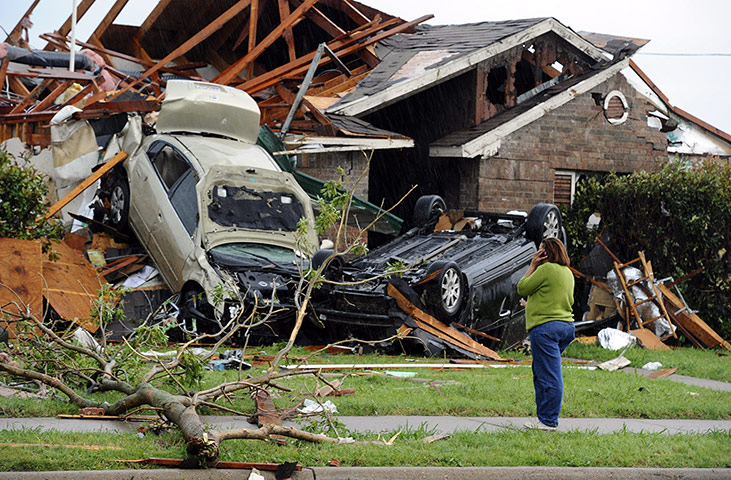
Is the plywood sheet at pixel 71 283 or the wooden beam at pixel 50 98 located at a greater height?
the wooden beam at pixel 50 98

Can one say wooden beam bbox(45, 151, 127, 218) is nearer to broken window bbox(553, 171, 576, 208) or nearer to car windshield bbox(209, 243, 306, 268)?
car windshield bbox(209, 243, 306, 268)

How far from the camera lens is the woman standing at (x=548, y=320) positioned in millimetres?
7301

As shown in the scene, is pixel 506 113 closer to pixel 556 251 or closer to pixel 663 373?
pixel 663 373

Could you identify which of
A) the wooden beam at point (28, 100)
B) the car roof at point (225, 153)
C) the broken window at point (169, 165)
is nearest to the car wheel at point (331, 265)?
the car roof at point (225, 153)

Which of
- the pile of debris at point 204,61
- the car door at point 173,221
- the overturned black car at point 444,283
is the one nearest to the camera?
the overturned black car at point 444,283

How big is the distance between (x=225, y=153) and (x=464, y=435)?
7.88 m

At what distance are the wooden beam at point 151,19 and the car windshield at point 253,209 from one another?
8.42 m

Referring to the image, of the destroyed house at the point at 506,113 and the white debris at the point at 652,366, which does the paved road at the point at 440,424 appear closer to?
the white debris at the point at 652,366

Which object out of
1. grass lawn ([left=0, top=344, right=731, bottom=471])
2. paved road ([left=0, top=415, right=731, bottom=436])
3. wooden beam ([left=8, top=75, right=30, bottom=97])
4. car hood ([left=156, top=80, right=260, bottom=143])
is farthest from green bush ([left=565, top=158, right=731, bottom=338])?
wooden beam ([left=8, top=75, right=30, bottom=97])

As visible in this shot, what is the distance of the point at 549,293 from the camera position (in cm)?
748

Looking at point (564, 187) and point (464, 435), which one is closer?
point (464, 435)

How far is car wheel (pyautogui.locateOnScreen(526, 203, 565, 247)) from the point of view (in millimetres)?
13242

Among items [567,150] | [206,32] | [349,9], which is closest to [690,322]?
[567,150]

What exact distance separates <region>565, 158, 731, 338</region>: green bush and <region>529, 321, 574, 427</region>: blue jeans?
8620 mm
